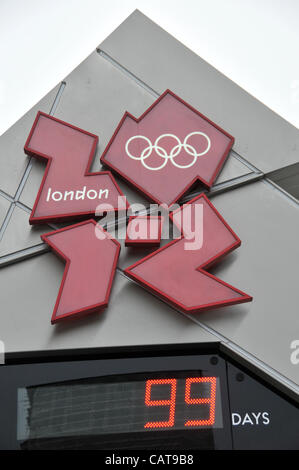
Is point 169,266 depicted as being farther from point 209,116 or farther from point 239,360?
point 209,116

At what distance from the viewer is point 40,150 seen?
566 centimetres

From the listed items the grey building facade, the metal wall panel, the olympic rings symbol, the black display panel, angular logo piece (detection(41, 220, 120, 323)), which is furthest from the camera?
the metal wall panel

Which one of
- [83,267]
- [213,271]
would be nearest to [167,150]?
[213,271]

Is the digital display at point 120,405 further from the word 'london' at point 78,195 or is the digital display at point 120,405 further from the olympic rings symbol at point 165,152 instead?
the olympic rings symbol at point 165,152

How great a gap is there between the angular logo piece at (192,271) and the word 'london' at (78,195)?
29.5 inches

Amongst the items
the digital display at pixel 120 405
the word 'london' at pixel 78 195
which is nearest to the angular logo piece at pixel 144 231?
the word 'london' at pixel 78 195

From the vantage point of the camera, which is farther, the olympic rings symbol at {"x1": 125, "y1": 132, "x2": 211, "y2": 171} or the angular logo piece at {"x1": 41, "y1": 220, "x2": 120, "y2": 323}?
the olympic rings symbol at {"x1": 125, "y1": 132, "x2": 211, "y2": 171}

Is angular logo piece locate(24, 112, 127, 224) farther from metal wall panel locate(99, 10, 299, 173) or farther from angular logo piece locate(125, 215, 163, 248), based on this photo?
metal wall panel locate(99, 10, 299, 173)

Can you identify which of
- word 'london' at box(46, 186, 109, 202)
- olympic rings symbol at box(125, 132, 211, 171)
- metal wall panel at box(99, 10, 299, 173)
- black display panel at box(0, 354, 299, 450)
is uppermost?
metal wall panel at box(99, 10, 299, 173)

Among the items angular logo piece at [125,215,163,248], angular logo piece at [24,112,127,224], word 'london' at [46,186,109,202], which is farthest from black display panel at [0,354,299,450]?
word 'london' at [46,186,109,202]

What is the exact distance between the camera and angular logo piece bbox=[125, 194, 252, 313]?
4.61m

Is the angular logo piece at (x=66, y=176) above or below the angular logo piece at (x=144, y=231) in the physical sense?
above

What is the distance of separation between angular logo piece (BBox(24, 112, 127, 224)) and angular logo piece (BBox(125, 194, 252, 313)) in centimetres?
71

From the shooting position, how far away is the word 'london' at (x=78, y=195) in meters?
5.28
